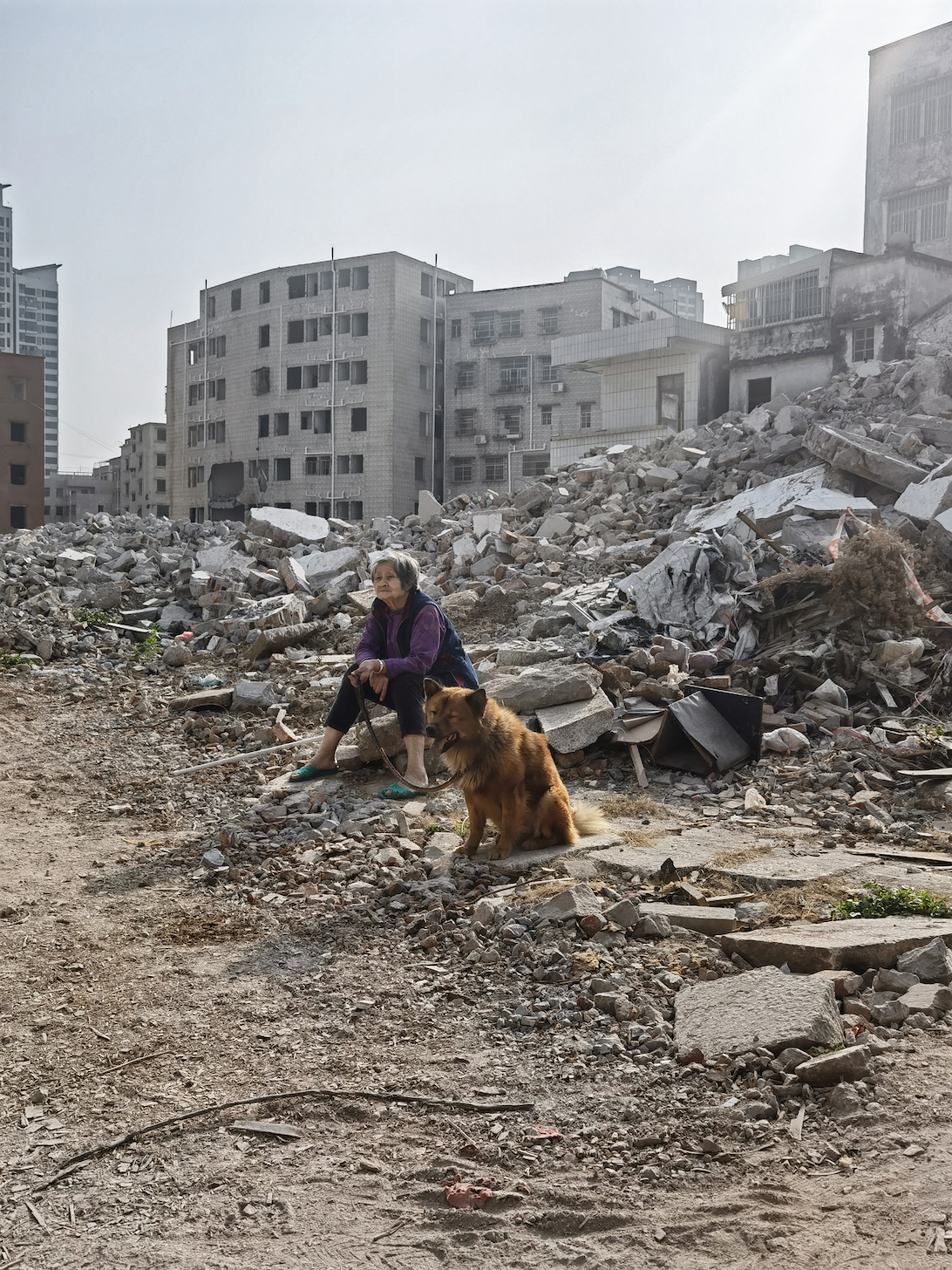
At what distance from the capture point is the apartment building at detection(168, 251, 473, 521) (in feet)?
134

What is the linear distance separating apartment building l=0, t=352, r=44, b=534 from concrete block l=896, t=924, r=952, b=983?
47471 mm

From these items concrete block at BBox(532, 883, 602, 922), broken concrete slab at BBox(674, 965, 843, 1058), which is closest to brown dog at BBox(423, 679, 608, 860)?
concrete block at BBox(532, 883, 602, 922)

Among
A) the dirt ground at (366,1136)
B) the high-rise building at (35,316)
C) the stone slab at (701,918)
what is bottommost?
the dirt ground at (366,1136)

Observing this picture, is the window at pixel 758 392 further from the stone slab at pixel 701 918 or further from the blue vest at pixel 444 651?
the stone slab at pixel 701 918

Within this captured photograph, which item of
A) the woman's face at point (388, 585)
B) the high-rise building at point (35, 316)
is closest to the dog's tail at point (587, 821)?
the woman's face at point (388, 585)

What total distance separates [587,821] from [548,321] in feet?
127

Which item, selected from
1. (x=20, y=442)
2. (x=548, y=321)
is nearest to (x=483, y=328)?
(x=548, y=321)

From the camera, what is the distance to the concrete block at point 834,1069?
2850 millimetres

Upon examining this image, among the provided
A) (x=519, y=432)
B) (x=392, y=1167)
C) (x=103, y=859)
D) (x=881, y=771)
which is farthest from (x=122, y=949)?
(x=519, y=432)

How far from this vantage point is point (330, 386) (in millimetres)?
42000

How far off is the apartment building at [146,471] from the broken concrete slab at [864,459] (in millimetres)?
54776

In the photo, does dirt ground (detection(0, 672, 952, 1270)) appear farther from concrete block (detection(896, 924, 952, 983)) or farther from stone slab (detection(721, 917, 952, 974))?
stone slab (detection(721, 917, 952, 974))

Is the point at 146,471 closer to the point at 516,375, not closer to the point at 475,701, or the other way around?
the point at 516,375

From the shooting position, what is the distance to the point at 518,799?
504cm
